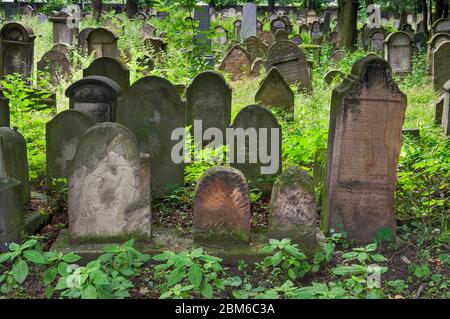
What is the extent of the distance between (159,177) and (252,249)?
1.92m

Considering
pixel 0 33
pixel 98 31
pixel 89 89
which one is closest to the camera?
pixel 89 89

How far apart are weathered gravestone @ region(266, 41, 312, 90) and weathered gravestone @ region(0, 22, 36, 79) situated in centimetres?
505

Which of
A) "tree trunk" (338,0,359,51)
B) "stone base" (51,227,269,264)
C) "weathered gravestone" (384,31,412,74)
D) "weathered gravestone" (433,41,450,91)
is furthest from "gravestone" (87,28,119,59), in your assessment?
"stone base" (51,227,269,264)

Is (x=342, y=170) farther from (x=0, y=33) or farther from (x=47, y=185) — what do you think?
(x=0, y=33)

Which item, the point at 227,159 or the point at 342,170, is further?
the point at 227,159

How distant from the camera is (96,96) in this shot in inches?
267

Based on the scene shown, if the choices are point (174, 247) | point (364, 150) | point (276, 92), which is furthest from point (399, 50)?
point (174, 247)

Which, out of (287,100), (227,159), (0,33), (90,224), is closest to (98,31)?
(0,33)

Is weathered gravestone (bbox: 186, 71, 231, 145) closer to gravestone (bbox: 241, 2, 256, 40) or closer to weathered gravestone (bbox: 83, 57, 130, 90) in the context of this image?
weathered gravestone (bbox: 83, 57, 130, 90)

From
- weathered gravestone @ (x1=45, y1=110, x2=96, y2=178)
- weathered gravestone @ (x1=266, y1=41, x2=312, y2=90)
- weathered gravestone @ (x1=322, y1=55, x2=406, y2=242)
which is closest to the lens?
weathered gravestone @ (x1=322, y1=55, x2=406, y2=242)

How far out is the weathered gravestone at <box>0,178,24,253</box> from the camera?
4770 mm

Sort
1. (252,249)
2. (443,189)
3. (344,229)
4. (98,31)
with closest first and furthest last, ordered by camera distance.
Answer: (252,249) → (344,229) → (443,189) → (98,31)

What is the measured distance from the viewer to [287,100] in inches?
395

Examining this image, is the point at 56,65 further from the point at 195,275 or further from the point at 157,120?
the point at 195,275
